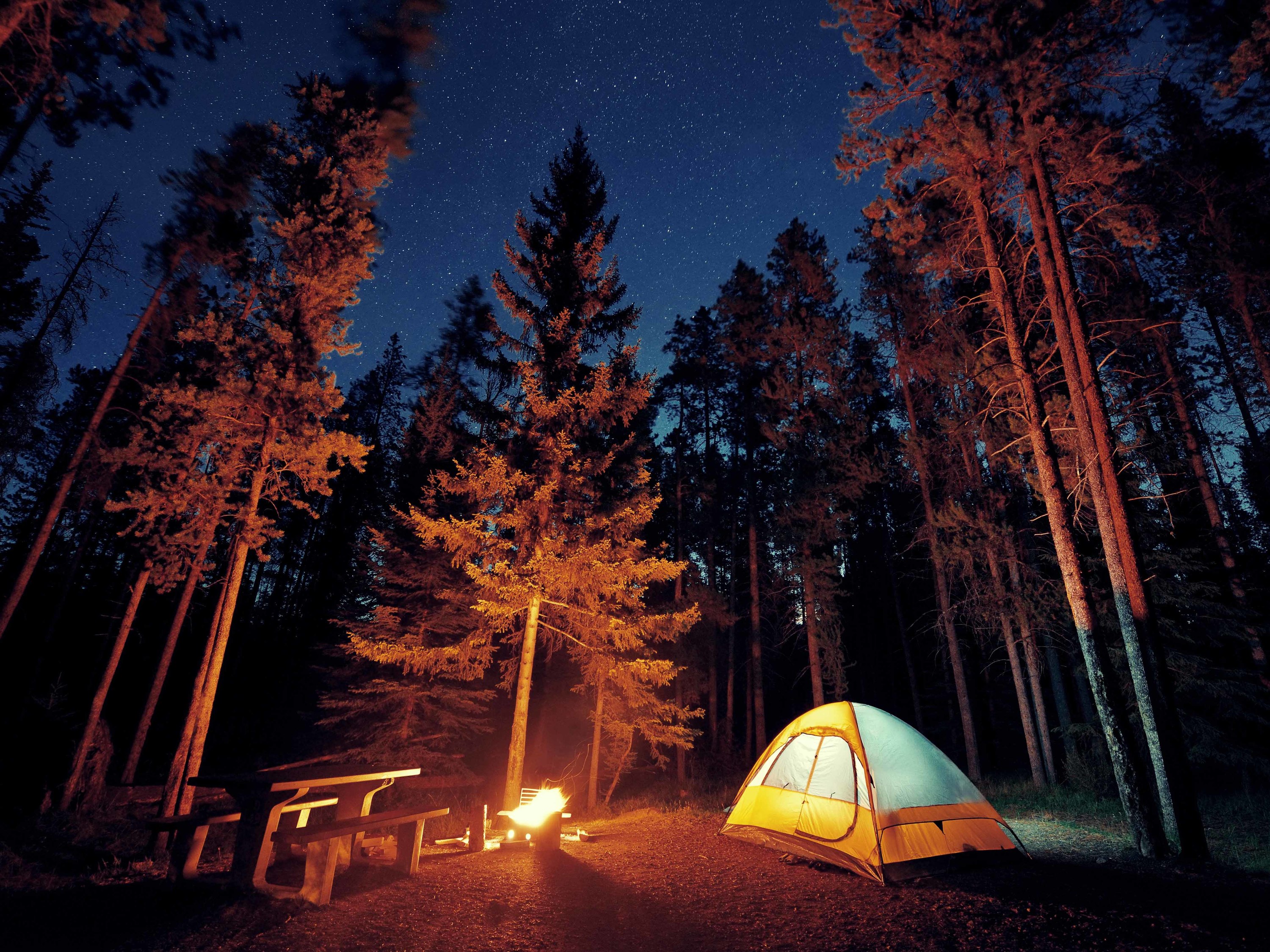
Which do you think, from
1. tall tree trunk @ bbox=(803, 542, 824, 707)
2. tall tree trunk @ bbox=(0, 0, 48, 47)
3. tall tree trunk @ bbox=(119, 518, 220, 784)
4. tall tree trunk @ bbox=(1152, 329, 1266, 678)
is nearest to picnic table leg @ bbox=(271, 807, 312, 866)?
tall tree trunk @ bbox=(119, 518, 220, 784)

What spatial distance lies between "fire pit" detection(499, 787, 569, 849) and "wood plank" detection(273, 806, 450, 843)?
182 cm

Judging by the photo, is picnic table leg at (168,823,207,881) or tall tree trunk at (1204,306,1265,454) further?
tall tree trunk at (1204,306,1265,454)

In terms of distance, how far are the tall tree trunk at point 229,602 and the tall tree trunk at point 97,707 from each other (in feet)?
10.1

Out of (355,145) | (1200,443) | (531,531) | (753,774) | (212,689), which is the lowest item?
(753,774)

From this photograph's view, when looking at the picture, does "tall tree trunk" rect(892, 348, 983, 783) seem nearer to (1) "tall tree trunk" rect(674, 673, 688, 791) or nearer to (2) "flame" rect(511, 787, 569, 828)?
(1) "tall tree trunk" rect(674, 673, 688, 791)

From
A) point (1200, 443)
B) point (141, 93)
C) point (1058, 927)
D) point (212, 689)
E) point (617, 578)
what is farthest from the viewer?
point (1200, 443)

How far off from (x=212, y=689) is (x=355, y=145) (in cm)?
1215

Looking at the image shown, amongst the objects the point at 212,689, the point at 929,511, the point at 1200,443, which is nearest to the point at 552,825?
the point at 212,689

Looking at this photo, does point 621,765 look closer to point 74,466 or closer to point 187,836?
point 187,836

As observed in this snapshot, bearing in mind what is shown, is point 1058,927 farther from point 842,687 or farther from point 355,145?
point 355,145

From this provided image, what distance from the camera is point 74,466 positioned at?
13.1m

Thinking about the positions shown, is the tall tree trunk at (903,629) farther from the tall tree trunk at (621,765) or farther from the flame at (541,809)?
the flame at (541,809)

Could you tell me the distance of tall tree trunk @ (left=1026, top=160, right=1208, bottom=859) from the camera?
7578 mm

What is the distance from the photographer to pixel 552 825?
824 centimetres
